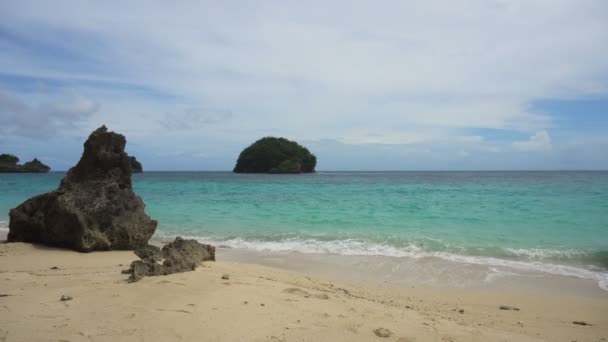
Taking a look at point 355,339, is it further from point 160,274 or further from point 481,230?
point 481,230

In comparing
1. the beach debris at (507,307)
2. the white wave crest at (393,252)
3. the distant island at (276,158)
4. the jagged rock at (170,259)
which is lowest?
the white wave crest at (393,252)

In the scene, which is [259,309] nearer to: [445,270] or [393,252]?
[445,270]

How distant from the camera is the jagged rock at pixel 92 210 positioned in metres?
8.27

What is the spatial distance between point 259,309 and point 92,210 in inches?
234

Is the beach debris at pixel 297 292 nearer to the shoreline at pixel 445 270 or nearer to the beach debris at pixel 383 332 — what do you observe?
the beach debris at pixel 383 332

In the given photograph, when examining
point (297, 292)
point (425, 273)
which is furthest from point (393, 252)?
point (297, 292)

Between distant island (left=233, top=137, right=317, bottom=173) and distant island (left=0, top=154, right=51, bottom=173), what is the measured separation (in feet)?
162

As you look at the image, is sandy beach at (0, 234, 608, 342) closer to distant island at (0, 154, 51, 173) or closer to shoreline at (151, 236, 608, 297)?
shoreline at (151, 236, 608, 297)

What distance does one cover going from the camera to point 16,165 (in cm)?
9081

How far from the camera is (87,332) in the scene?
11.3 feet

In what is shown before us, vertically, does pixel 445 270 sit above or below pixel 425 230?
below

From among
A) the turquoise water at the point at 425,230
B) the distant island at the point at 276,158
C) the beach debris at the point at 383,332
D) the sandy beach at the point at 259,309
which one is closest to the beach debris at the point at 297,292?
the sandy beach at the point at 259,309

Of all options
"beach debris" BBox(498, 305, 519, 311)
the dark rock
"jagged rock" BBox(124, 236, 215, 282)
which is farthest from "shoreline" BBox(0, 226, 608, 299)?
the dark rock

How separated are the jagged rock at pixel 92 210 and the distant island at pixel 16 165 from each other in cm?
10099
